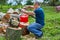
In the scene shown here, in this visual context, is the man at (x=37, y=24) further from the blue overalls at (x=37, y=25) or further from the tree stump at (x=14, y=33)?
the tree stump at (x=14, y=33)

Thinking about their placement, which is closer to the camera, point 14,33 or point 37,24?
point 14,33

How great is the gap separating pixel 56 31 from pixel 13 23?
6.55 feet

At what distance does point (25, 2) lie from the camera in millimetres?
23016

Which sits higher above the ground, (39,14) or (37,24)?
(39,14)

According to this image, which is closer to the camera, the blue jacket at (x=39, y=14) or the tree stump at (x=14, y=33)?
the tree stump at (x=14, y=33)

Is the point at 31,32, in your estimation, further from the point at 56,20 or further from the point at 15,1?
the point at 15,1

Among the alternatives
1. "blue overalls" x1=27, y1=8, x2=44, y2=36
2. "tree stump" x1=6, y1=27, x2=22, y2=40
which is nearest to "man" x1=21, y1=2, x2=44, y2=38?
"blue overalls" x1=27, y1=8, x2=44, y2=36

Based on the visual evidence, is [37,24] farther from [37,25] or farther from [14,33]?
[14,33]

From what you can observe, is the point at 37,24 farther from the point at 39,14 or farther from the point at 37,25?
the point at 39,14

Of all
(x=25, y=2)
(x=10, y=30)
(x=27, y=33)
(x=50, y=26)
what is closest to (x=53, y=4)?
(x=25, y=2)

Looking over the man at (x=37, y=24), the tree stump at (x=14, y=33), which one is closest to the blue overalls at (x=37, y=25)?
the man at (x=37, y=24)

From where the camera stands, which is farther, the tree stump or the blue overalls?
the blue overalls

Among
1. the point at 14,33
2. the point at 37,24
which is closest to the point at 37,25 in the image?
the point at 37,24

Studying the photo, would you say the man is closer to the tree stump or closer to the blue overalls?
the blue overalls
